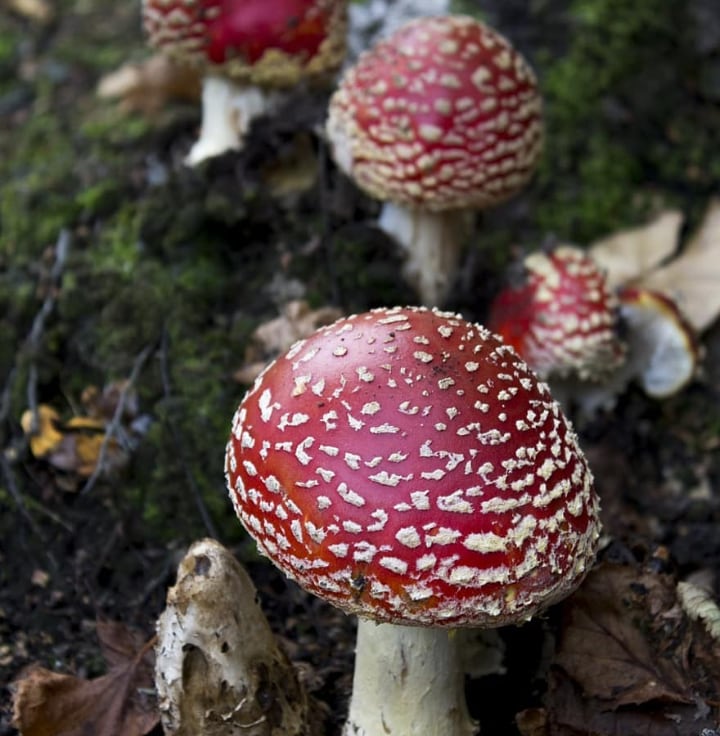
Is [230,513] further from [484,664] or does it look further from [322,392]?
[322,392]

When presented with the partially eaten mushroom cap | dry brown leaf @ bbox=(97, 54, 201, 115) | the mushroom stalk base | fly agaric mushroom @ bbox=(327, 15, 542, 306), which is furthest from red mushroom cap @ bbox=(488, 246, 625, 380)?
dry brown leaf @ bbox=(97, 54, 201, 115)

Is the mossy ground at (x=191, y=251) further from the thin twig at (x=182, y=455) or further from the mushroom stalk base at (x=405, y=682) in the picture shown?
the mushroom stalk base at (x=405, y=682)

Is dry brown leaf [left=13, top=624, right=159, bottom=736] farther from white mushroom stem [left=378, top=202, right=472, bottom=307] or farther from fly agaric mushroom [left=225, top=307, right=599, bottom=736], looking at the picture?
white mushroom stem [left=378, top=202, right=472, bottom=307]

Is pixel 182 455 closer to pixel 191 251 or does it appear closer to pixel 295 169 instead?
pixel 191 251

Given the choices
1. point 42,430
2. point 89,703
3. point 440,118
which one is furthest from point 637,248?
point 89,703

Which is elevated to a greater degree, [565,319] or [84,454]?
[84,454]

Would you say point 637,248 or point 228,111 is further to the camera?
point 637,248

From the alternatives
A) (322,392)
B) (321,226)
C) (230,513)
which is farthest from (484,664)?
(321,226)
